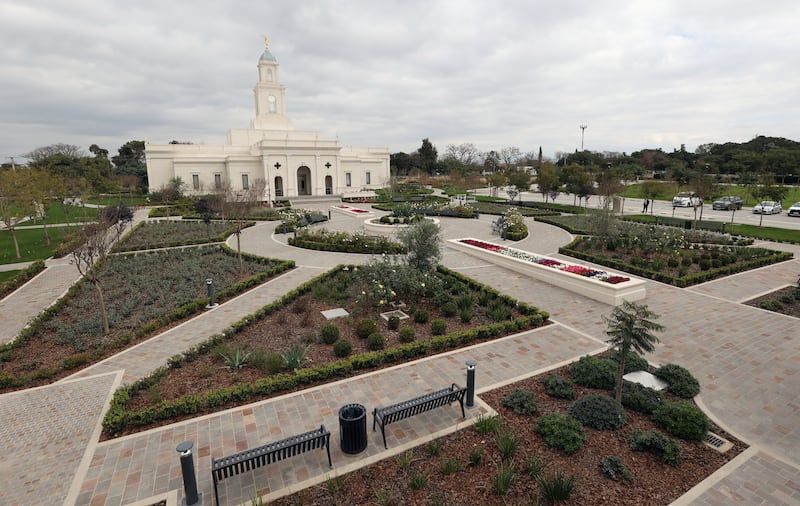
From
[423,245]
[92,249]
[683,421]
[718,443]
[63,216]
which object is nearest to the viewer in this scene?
[718,443]

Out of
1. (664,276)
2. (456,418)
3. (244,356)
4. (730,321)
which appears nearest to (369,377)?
(456,418)

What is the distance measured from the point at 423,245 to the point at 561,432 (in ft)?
25.2

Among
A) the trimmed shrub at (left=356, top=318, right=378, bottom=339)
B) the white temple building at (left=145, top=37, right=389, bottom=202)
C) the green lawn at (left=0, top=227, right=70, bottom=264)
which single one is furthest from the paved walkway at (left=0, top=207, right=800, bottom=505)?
the white temple building at (left=145, top=37, right=389, bottom=202)

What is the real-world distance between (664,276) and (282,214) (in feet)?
72.3

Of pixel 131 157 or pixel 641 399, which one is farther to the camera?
pixel 131 157

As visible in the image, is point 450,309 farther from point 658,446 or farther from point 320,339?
point 658,446

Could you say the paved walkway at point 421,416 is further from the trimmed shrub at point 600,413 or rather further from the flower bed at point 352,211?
the flower bed at point 352,211

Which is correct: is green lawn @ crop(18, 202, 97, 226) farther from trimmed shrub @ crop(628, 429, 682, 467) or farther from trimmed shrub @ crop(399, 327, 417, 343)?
trimmed shrub @ crop(628, 429, 682, 467)

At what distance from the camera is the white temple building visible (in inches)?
1855

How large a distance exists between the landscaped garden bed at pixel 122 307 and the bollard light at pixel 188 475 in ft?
18.4

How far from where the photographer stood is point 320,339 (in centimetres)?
989

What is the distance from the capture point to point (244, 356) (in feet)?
28.7

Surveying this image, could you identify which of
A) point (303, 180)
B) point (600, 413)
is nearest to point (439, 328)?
point (600, 413)

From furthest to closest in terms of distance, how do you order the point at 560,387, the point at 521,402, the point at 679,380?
1. the point at 679,380
2. the point at 560,387
3. the point at 521,402
